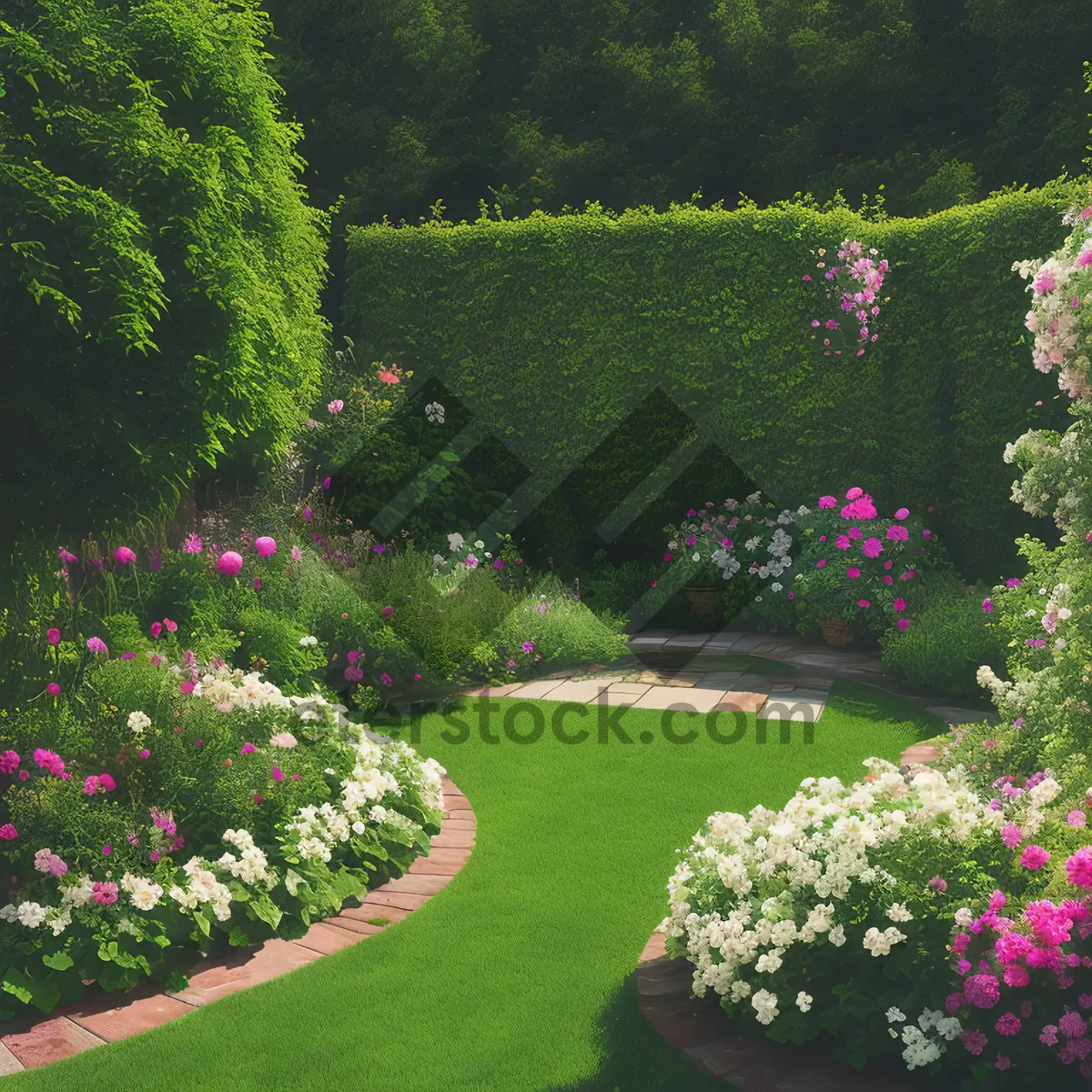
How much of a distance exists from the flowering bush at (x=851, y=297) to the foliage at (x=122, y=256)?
646 cm

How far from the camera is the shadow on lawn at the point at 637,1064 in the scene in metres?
3.12

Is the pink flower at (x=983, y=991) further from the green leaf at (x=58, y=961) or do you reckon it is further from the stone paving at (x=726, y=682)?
the stone paving at (x=726, y=682)

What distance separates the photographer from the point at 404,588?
7.74 m

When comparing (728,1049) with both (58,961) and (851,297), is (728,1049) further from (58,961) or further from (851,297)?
(851,297)

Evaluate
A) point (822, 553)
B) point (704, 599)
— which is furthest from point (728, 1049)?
point (704, 599)

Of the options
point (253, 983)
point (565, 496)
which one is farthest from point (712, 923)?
point (565, 496)

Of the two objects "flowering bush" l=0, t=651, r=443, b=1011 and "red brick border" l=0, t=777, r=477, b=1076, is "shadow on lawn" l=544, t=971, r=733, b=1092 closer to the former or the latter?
"red brick border" l=0, t=777, r=477, b=1076

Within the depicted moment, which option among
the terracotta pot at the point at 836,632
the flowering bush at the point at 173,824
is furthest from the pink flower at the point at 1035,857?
the terracotta pot at the point at 836,632

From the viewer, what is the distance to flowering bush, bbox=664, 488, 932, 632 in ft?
28.4

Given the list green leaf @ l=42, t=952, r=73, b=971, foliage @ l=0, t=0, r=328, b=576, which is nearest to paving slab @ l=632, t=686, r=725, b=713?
foliage @ l=0, t=0, r=328, b=576

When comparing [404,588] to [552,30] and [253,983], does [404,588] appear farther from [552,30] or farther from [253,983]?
[552,30]

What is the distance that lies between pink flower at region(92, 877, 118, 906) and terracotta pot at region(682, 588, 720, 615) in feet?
22.3

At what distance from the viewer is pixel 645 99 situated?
1697cm

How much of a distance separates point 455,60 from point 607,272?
879cm
